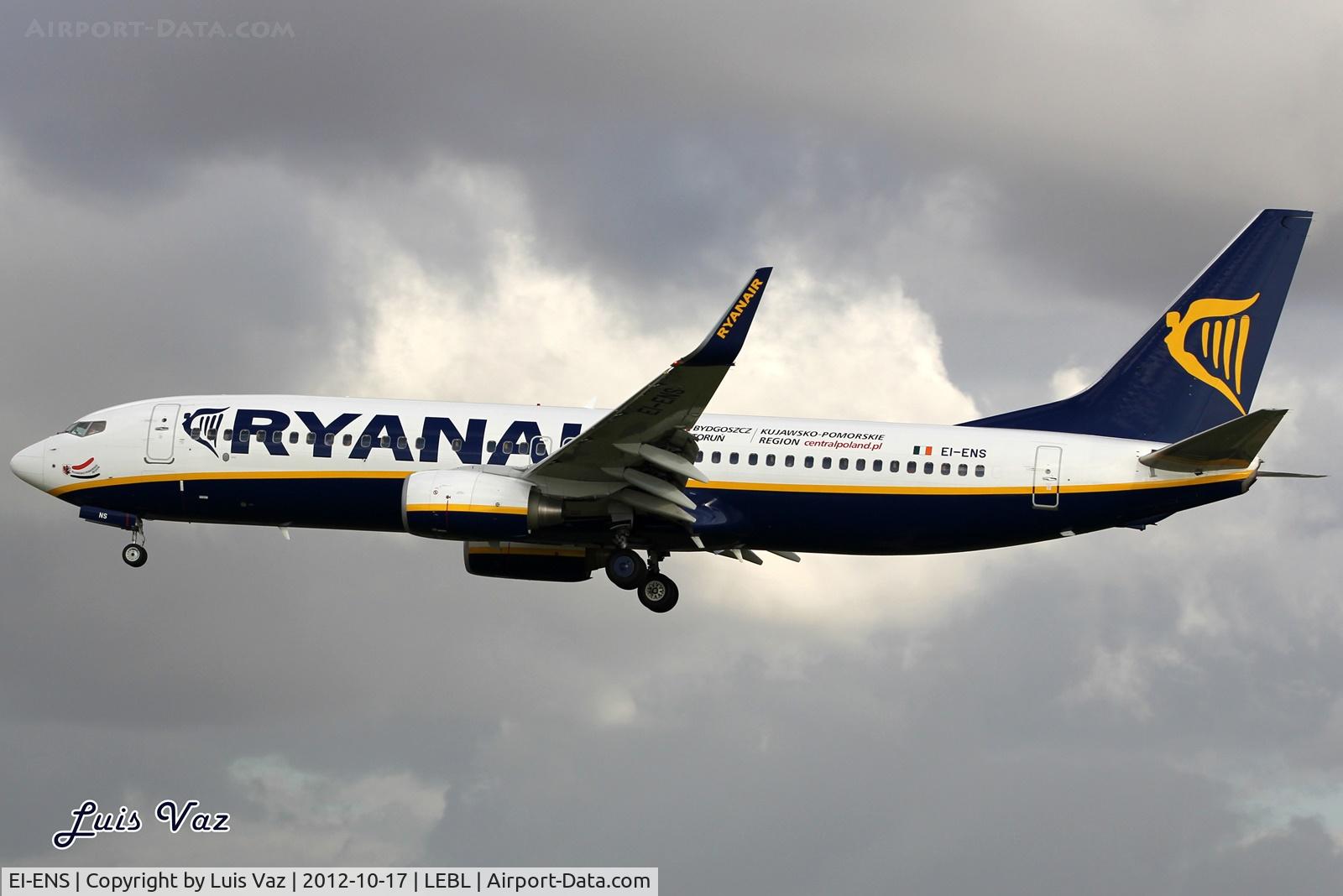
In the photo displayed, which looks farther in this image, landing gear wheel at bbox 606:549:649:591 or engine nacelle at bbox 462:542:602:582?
engine nacelle at bbox 462:542:602:582

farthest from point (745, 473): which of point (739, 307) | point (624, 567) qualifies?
point (739, 307)

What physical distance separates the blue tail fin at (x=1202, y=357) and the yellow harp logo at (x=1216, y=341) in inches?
0.9

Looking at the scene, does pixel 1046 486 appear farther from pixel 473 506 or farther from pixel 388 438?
pixel 388 438

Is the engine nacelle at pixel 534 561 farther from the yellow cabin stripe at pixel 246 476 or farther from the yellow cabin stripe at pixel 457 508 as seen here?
the yellow cabin stripe at pixel 457 508

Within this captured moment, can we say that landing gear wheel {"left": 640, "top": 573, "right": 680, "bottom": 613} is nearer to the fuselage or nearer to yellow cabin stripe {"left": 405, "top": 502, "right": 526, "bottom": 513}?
the fuselage

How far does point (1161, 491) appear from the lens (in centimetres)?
4497

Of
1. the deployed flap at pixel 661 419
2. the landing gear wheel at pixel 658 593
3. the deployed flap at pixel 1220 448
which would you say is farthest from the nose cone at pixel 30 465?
the deployed flap at pixel 1220 448

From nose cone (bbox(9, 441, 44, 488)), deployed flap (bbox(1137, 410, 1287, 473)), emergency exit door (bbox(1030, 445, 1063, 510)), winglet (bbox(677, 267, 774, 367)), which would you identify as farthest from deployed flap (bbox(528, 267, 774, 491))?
nose cone (bbox(9, 441, 44, 488))

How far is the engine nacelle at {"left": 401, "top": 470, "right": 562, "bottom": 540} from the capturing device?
43.2m

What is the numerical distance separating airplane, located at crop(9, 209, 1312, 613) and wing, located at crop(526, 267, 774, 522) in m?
0.07

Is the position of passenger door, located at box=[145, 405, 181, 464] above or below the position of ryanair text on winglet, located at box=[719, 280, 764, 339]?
above

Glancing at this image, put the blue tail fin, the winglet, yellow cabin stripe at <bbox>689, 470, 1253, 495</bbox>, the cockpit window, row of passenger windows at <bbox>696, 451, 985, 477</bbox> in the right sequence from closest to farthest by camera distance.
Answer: the winglet, yellow cabin stripe at <bbox>689, 470, 1253, 495</bbox>, row of passenger windows at <bbox>696, 451, 985, 477</bbox>, the blue tail fin, the cockpit window

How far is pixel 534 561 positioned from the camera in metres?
49.9

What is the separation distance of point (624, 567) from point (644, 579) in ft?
2.83
